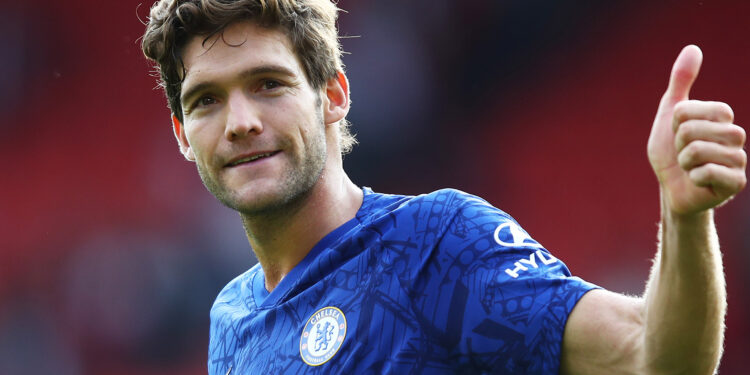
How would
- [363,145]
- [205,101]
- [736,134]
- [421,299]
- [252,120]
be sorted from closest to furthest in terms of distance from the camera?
1. [736,134]
2. [421,299]
3. [252,120]
4. [205,101]
5. [363,145]

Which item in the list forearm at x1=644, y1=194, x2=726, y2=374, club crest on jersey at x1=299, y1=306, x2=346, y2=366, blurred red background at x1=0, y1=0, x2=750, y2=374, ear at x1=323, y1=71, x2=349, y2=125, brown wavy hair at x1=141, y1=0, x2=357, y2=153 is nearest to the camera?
forearm at x1=644, y1=194, x2=726, y2=374

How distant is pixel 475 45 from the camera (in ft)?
21.9

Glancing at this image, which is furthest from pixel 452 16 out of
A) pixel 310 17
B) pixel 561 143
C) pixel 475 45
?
pixel 310 17

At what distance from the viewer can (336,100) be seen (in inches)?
101

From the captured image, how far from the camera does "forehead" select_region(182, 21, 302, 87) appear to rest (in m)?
2.32

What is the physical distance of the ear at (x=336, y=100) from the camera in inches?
99.0

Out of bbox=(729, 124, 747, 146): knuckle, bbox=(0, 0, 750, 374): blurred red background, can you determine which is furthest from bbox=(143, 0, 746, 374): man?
bbox=(0, 0, 750, 374): blurred red background

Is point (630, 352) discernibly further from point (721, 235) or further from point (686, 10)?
point (686, 10)

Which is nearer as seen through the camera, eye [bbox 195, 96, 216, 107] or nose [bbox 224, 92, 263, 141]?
nose [bbox 224, 92, 263, 141]

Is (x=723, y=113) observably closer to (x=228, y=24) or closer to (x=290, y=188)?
(x=290, y=188)

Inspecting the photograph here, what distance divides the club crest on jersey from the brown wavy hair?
72cm

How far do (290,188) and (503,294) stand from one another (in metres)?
0.74

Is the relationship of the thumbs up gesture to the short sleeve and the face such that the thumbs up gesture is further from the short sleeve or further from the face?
the face

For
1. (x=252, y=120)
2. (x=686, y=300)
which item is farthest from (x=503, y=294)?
(x=252, y=120)
